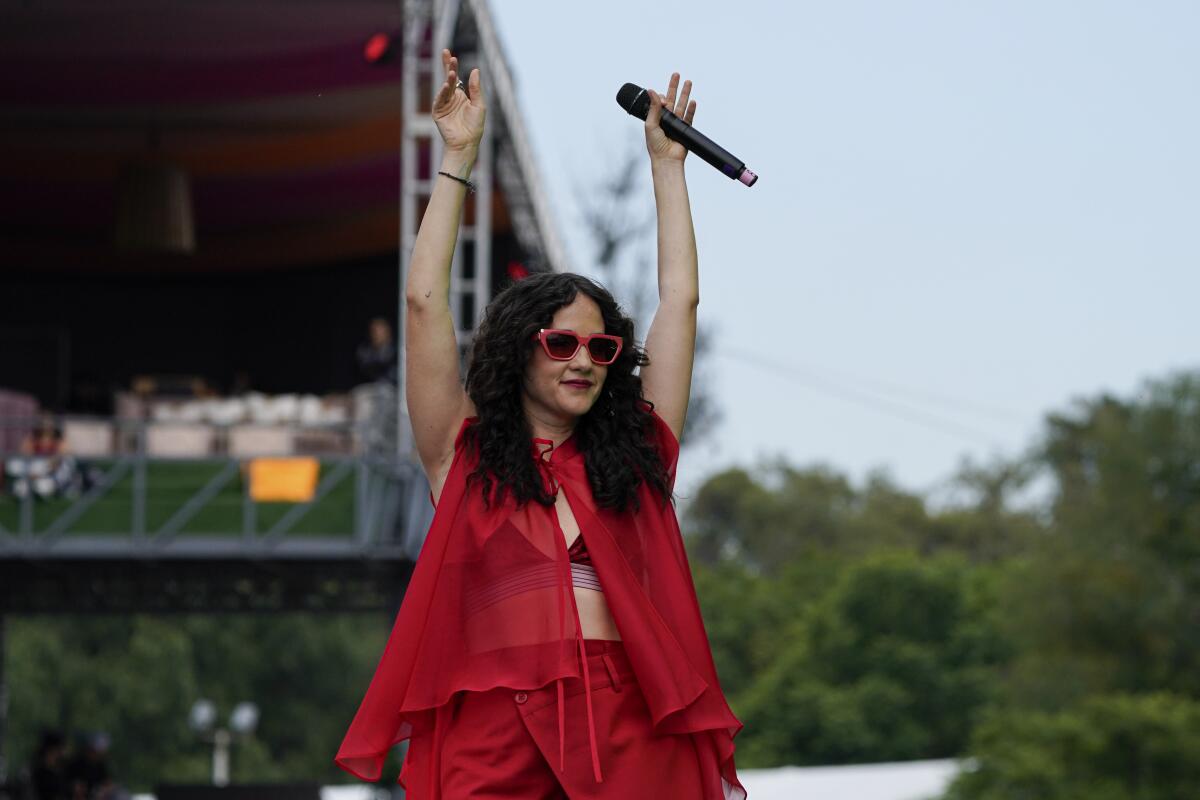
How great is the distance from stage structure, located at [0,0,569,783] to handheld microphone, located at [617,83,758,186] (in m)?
7.82

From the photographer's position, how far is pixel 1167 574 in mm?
32062

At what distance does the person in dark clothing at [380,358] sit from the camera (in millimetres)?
11531

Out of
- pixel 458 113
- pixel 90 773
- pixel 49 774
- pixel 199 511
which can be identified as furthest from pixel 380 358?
pixel 458 113

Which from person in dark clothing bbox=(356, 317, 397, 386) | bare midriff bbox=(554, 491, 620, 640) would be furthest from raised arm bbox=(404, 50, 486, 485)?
person in dark clothing bbox=(356, 317, 397, 386)

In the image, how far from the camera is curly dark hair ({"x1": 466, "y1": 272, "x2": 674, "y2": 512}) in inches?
107

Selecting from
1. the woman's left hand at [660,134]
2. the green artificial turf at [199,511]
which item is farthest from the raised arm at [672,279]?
the green artificial turf at [199,511]

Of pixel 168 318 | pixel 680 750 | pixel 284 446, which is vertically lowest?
pixel 680 750

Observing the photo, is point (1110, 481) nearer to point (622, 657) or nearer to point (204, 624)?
point (204, 624)

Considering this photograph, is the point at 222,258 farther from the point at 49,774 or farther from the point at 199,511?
the point at 199,511

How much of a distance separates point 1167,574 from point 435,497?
30.8 meters

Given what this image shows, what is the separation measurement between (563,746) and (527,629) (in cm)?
16

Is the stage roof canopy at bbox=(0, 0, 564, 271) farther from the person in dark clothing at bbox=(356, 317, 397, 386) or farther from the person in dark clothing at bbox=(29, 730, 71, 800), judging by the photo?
the person in dark clothing at bbox=(29, 730, 71, 800)

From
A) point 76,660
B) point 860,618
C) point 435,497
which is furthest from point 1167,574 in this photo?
point 435,497

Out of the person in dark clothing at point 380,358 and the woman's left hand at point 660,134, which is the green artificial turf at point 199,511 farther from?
the woman's left hand at point 660,134
